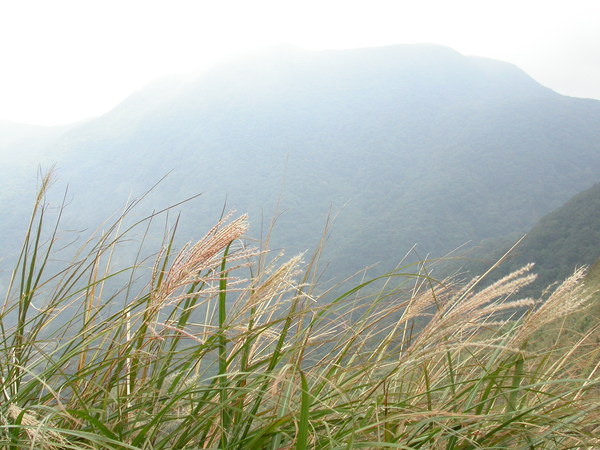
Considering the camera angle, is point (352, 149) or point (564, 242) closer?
point (564, 242)

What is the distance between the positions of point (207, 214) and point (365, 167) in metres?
27.4

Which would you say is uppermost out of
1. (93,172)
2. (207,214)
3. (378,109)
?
(378,109)

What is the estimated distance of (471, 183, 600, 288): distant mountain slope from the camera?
1190 inches

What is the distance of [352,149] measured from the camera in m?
90.9

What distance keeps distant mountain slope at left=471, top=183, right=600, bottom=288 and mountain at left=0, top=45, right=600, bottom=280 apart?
2210 cm

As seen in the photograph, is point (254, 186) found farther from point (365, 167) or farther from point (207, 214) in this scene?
point (365, 167)

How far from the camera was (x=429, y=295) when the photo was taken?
1255 millimetres

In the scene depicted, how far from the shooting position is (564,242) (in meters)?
33.8

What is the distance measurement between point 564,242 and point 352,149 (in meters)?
59.3

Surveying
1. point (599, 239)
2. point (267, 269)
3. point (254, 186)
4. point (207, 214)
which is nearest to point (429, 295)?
point (267, 269)

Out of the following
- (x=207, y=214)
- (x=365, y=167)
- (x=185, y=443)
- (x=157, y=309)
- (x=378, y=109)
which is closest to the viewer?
(x=157, y=309)

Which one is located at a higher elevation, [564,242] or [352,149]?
[352,149]

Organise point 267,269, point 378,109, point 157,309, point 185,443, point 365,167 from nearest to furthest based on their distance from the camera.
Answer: point 157,309
point 185,443
point 267,269
point 365,167
point 378,109

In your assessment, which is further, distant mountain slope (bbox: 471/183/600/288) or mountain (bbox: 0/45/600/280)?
mountain (bbox: 0/45/600/280)
